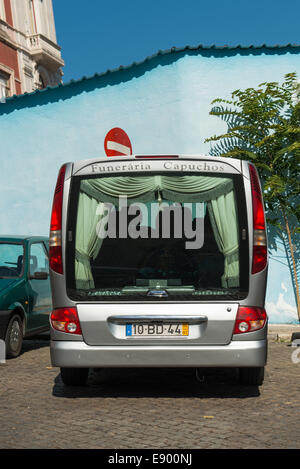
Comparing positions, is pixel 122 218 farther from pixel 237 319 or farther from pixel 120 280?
pixel 237 319

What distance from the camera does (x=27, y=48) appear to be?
29094 millimetres

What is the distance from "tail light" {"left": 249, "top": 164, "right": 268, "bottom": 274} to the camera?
5.93 m

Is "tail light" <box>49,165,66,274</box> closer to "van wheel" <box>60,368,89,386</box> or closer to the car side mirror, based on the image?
"van wheel" <box>60,368,89,386</box>

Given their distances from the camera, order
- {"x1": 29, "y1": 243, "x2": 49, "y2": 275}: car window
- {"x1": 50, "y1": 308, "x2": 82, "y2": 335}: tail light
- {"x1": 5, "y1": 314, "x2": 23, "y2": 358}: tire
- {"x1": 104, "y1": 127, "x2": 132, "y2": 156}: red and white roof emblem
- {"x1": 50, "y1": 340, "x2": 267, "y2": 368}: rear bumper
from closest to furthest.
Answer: {"x1": 50, "y1": 340, "x2": 267, "y2": 368}: rear bumper < {"x1": 50, "y1": 308, "x2": 82, "y2": 335}: tail light < {"x1": 5, "y1": 314, "x2": 23, "y2": 358}: tire < {"x1": 29, "y1": 243, "x2": 49, "y2": 275}: car window < {"x1": 104, "y1": 127, "x2": 132, "y2": 156}: red and white roof emblem

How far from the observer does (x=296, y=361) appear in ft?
27.4

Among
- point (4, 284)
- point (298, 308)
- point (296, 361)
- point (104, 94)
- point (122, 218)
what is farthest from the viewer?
point (104, 94)

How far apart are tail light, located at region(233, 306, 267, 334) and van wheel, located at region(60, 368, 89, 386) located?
1.74 meters

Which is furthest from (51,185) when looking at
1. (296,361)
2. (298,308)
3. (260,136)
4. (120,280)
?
(120,280)

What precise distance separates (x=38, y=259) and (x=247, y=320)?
5175 mm

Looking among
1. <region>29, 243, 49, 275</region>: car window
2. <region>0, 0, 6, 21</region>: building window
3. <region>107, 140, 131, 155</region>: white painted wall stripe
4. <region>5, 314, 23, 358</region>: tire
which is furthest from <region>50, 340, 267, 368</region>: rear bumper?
<region>0, 0, 6, 21</region>: building window

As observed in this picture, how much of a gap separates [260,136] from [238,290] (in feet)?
20.5

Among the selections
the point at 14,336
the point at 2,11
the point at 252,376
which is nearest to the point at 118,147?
the point at 14,336

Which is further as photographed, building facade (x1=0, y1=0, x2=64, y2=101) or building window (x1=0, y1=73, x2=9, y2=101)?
building facade (x1=0, y1=0, x2=64, y2=101)

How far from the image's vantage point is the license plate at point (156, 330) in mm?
5889
